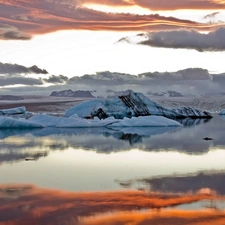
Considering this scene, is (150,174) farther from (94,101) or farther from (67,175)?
(94,101)

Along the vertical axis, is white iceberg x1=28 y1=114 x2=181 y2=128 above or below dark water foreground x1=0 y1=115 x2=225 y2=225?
below

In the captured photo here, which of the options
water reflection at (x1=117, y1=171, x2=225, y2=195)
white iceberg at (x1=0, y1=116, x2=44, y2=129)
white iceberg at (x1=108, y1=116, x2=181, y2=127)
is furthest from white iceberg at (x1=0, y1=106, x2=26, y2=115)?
water reflection at (x1=117, y1=171, x2=225, y2=195)

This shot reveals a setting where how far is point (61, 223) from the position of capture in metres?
4.46

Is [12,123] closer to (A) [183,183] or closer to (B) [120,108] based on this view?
(B) [120,108]

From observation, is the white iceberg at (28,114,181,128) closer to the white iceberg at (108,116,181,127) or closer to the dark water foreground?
the white iceberg at (108,116,181,127)

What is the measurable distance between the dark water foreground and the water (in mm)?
14

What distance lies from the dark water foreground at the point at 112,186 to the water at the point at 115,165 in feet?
0.04

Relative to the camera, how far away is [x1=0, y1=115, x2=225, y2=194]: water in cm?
643

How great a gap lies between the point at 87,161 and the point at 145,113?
17238 millimetres

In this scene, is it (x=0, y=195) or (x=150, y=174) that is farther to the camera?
(x=150, y=174)

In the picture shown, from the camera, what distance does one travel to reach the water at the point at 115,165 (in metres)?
6.43

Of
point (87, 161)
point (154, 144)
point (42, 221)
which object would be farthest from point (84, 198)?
point (154, 144)

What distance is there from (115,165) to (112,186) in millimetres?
2025

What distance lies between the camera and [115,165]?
27.0ft
